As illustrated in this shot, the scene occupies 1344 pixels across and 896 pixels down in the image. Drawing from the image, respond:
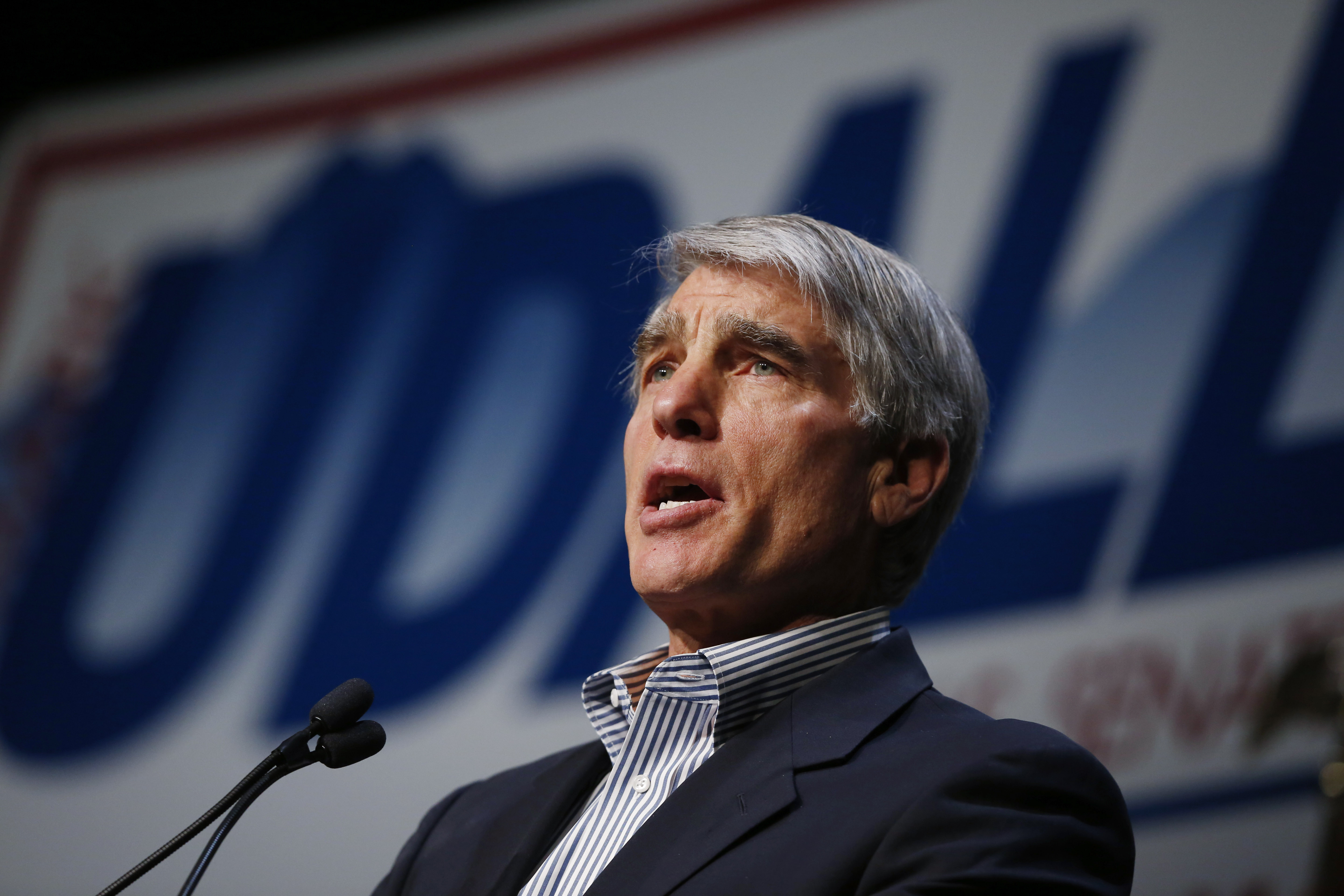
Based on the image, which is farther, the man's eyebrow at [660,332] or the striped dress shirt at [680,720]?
the man's eyebrow at [660,332]

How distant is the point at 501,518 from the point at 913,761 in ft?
7.15

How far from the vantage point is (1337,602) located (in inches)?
92.6

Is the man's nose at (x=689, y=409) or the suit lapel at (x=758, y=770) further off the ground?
the man's nose at (x=689, y=409)

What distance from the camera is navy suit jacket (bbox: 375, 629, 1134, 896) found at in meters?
1.21

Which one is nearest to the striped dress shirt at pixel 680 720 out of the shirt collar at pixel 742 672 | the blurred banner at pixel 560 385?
the shirt collar at pixel 742 672

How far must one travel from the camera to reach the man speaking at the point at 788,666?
4.14ft

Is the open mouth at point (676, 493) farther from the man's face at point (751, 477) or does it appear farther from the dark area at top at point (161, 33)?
the dark area at top at point (161, 33)

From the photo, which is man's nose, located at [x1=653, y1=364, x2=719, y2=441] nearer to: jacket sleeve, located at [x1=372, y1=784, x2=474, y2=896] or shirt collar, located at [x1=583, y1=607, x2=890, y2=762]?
shirt collar, located at [x1=583, y1=607, x2=890, y2=762]

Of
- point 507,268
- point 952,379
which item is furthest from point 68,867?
point 952,379

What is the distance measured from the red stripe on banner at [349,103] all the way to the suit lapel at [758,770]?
2337 mm

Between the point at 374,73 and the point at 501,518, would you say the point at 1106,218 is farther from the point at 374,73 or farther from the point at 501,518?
the point at 374,73

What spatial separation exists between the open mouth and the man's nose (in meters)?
0.06

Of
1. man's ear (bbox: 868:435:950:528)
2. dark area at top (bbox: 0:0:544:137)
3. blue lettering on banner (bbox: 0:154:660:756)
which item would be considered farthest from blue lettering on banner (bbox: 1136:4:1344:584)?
dark area at top (bbox: 0:0:544:137)

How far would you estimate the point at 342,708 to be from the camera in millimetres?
1426
